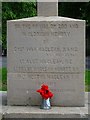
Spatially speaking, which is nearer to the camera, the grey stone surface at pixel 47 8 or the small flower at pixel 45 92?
the small flower at pixel 45 92

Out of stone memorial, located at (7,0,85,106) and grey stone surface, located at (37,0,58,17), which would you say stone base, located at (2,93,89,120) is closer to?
stone memorial, located at (7,0,85,106)

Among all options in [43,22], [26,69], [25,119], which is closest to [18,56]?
[26,69]

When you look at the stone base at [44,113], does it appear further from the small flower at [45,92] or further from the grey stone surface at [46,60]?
the grey stone surface at [46,60]

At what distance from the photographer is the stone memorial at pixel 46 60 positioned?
8.27 meters

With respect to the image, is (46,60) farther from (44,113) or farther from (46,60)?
(44,113)

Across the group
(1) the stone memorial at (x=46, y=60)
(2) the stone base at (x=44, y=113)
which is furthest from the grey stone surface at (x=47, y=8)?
(2) the stone base at (x=44, y=113)

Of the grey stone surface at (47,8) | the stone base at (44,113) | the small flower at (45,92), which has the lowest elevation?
the stone base at (44,113)

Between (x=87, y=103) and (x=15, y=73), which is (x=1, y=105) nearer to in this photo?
(x=15, y=73)

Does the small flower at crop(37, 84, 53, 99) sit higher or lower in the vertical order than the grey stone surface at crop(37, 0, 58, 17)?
lower

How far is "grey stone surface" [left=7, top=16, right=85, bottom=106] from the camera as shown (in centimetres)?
827

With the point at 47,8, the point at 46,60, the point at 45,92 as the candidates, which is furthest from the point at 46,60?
the point at 47,8

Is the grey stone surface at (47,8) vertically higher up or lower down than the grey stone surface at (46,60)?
higher up

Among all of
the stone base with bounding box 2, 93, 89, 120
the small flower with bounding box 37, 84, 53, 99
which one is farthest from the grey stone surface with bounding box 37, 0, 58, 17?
the stone base with bounding box 2, 93, 89, 120

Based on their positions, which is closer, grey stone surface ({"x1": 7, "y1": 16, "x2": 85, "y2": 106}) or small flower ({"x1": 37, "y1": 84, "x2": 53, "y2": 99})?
small flower ({"x1": 37, "y1": 84, "x2": 53, "y2": 99})
